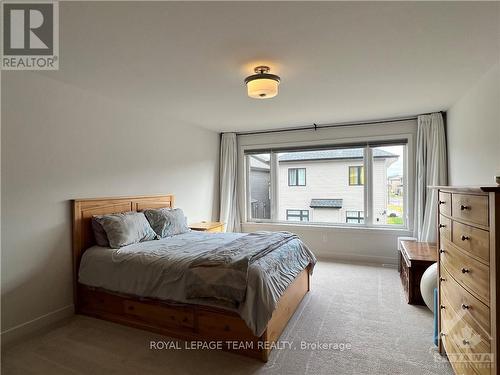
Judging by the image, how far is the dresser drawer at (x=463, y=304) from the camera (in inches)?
51.8

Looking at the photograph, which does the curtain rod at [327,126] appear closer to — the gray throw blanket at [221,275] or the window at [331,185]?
the window at [331,185]

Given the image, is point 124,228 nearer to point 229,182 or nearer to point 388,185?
→ point 229,182

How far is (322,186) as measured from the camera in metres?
5.04

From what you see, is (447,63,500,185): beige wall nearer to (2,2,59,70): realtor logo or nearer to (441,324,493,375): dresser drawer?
(441,324,493,375): dresser drawer

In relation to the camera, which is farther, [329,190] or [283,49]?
[329,190]

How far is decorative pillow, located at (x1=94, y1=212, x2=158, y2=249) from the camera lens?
280 cm

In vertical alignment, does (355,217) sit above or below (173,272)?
above

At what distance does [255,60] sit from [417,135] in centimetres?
322

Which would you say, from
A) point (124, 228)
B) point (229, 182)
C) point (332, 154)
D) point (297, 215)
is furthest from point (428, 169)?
point (124, 228)

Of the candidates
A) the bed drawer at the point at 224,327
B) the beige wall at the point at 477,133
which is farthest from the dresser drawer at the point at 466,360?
the beige wall at the point at 477,133

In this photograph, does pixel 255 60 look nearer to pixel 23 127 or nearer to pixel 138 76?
pixel 138 76

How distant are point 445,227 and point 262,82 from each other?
1.81m

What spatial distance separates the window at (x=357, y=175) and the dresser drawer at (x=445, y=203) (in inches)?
110

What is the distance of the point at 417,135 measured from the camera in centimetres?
416
